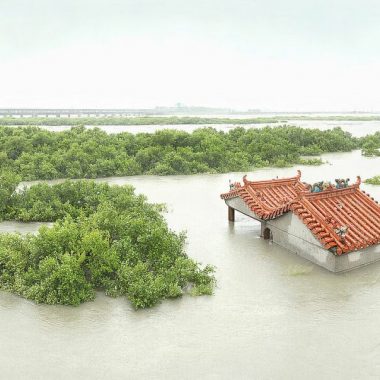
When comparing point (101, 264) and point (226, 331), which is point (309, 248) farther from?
point (101, 264)

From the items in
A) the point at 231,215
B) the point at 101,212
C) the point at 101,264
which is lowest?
the point at 231,215

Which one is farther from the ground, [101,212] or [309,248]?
[101,212]

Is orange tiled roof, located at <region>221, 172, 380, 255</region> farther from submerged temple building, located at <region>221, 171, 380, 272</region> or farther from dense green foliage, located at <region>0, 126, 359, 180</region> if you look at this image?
dense green foliage, located at <region>0, 126, 359, 180</region>

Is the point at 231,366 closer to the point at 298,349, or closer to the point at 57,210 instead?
the point at 298,349

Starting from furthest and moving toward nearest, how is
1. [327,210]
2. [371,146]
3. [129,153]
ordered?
[371,146] < [129,153] < [327,210]

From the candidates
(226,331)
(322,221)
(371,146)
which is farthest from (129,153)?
(226,331)

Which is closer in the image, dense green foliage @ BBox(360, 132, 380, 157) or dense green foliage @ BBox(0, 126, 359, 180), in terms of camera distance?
dense green foliage @ BBox(0, 126, 359, 180)

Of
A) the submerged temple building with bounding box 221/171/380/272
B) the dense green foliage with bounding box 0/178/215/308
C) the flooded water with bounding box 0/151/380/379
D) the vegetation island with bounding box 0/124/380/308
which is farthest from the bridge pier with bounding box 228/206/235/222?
the dense green foliage with bounding box 0/178/215/308
